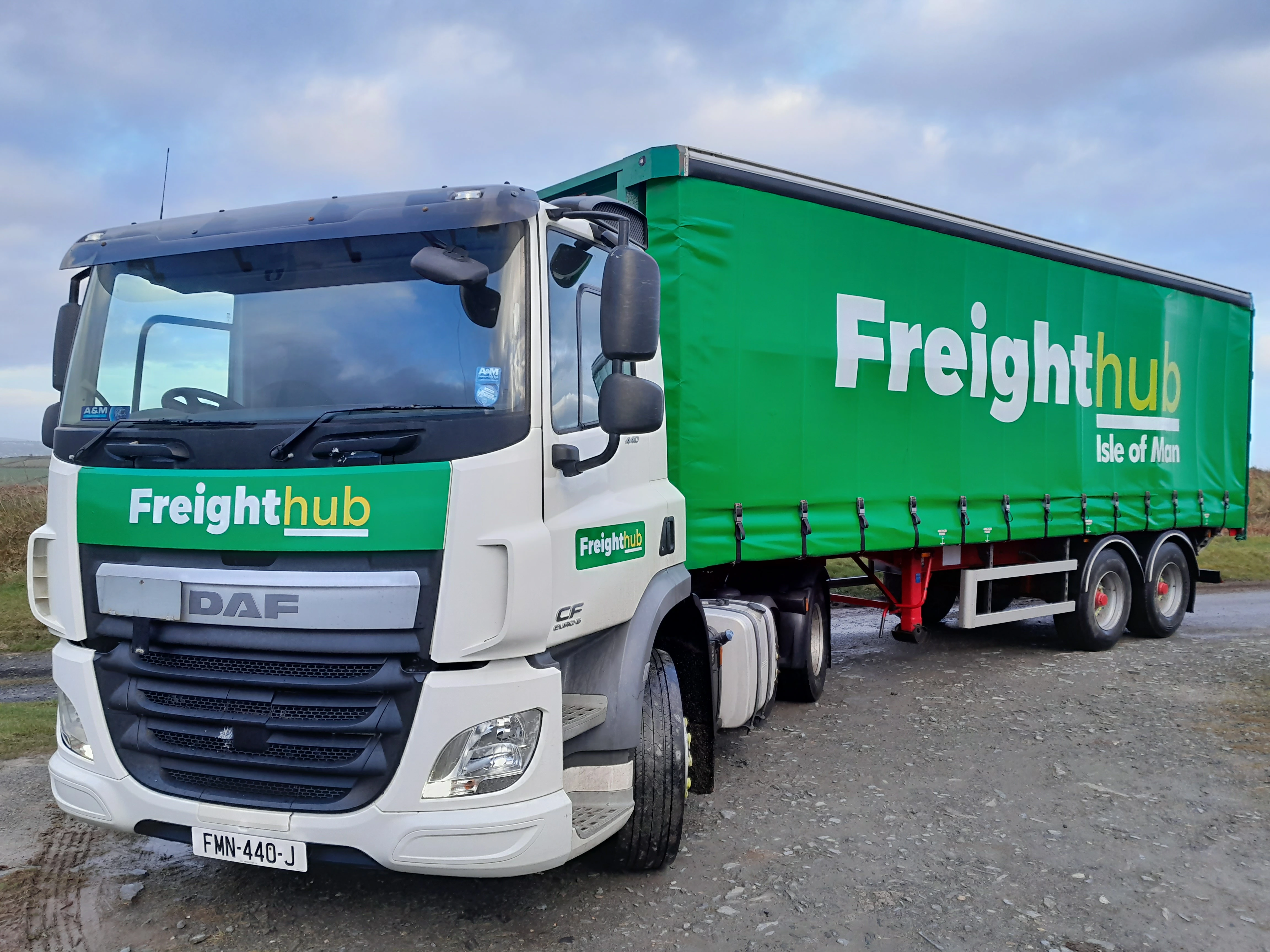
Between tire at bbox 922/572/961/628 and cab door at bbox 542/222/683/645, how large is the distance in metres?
4.95

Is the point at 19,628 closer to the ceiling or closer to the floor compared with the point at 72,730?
closer to the floor

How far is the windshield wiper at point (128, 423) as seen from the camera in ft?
11.2

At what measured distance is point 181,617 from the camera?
329 centimetres

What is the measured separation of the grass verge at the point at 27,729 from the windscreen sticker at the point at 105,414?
269 centimetres

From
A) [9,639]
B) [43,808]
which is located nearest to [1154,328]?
[43,808]

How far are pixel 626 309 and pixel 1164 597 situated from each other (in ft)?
29.1

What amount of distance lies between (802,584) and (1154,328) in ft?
16.8

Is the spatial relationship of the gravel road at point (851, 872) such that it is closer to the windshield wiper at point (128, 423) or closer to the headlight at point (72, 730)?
the headlight at point (72, 730)

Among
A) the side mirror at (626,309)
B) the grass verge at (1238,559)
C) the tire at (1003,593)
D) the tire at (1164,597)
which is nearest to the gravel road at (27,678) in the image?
the side mirror at (626,309)

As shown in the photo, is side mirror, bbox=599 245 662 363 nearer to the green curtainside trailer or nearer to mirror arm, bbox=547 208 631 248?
mirror arm, bbox=547 208 631 248

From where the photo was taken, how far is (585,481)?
3688mm

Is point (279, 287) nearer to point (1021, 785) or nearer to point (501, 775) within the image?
point (501, 775)

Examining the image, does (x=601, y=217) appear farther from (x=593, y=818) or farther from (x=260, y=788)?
(x=260, y=788)

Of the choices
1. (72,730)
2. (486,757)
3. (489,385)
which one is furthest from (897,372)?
(72,730)
